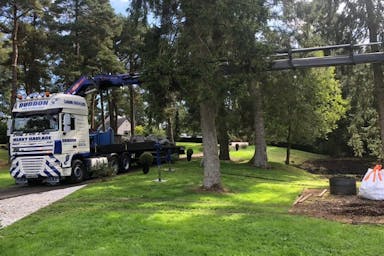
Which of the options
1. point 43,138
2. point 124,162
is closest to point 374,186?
point 43,138

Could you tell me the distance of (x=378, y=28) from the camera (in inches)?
864

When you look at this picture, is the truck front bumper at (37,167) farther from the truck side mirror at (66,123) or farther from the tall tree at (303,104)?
the tall tree at (303,104)

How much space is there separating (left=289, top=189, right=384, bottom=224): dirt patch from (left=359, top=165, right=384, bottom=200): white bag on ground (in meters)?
0.20

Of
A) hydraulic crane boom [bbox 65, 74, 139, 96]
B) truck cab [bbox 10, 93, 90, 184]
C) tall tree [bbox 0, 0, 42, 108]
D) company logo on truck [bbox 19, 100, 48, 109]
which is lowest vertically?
truck cab [bbox 10, 93, 90, 184]

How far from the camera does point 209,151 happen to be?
15508 millimetres

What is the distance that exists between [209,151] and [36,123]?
6853 mm

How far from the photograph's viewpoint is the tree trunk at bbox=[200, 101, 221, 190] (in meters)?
15.3

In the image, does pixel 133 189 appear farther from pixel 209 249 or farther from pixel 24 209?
pixel 209 249

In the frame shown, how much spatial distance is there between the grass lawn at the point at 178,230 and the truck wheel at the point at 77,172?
4.54m

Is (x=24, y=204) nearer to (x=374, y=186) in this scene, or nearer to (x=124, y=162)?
(x=124, y=162)

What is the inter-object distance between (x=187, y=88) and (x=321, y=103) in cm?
2084

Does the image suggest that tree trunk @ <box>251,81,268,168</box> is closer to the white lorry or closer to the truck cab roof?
the white lorry

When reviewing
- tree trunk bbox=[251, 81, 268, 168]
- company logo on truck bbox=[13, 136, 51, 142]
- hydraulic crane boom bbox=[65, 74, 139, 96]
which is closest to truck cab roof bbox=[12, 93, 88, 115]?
company logo on truck bbox=[13, 136, 51, 142]

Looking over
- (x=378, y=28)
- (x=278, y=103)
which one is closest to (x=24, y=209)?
(x=378, y=28)
